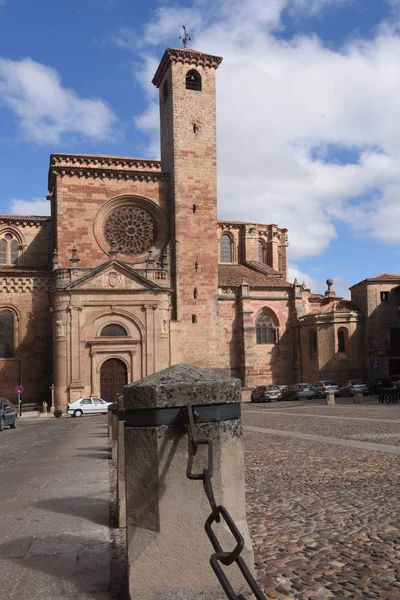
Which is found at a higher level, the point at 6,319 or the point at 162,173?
the point at 162,173

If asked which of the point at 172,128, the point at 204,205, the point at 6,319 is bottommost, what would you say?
the point at 6,319

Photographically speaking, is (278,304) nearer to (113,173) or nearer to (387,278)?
(387,278)

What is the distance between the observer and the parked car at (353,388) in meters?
41.9

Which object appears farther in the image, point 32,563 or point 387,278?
point 387,278

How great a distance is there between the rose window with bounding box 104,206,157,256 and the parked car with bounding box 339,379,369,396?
1640cm

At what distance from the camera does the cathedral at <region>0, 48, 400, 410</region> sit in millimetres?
39000

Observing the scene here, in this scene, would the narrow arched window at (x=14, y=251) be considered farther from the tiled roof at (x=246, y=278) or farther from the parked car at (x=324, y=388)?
the parked car at (x=324, y=388)

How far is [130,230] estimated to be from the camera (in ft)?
148

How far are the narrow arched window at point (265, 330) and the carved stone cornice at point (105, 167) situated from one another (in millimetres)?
12464

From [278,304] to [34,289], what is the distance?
17.7m

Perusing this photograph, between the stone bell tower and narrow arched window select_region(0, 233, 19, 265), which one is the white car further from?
narrow arched window select_region(0, 233, 19, 265)

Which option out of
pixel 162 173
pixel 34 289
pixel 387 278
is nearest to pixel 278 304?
pixel 387 278

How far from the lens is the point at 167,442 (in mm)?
3838

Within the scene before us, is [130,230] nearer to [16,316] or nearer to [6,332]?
[16,316]
